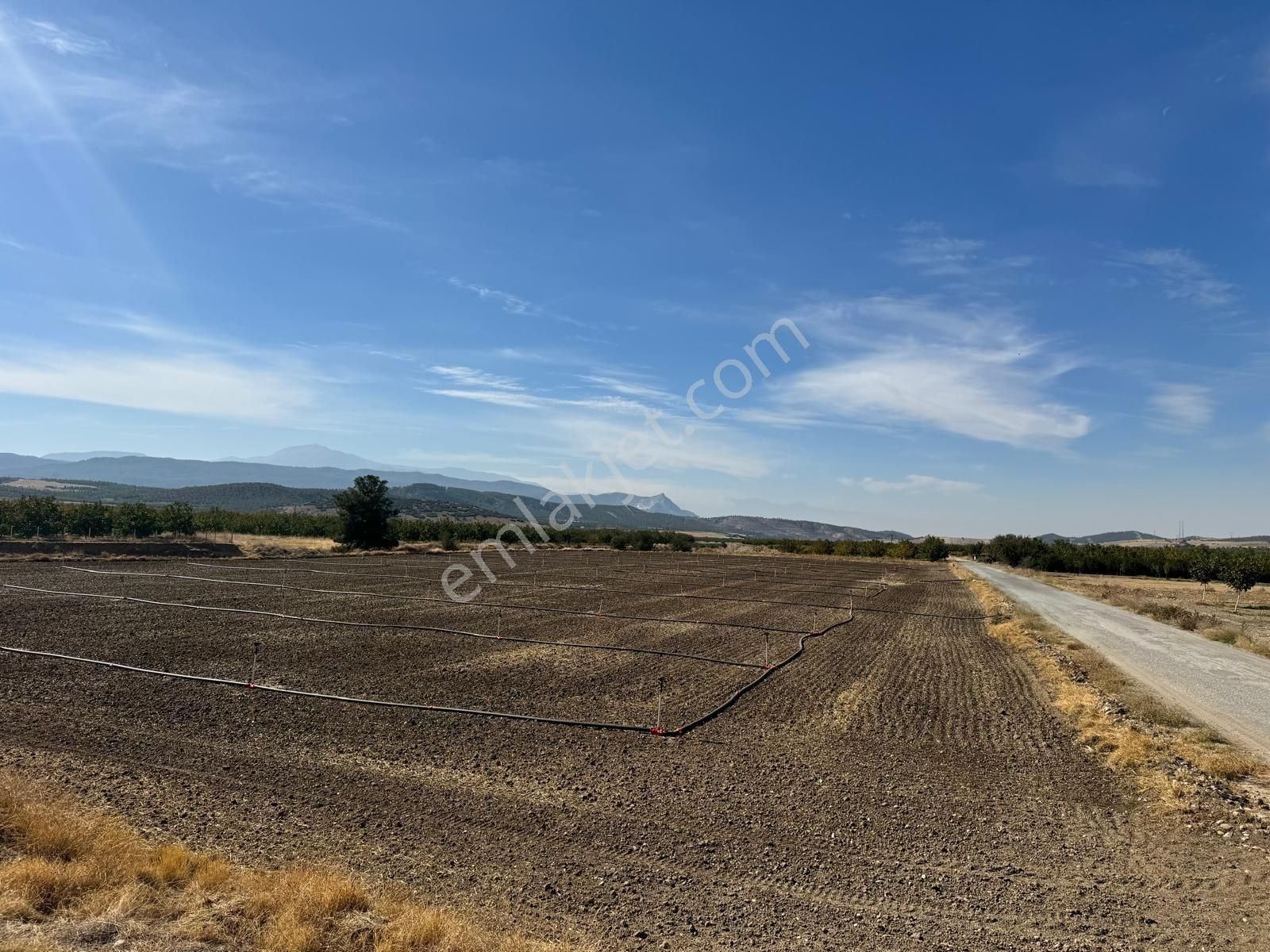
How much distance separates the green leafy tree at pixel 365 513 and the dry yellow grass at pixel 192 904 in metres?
60.2

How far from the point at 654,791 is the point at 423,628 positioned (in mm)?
14462

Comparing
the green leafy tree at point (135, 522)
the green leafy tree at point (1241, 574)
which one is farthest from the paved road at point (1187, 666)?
the green leafy tree at point (135, 522)

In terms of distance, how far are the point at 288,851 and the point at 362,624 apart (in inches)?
623

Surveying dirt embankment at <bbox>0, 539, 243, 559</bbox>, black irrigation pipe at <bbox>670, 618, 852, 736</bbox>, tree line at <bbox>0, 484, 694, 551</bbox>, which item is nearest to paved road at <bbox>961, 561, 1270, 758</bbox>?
black irrigation pipe at <bbox>670, 618, 852, 736</bbox>

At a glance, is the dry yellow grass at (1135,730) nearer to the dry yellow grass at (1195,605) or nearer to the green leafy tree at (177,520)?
the dry yellow grass at (1195,605)

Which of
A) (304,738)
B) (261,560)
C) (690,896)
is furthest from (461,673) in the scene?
(261,560)

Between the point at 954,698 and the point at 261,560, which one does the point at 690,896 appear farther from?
the point at 261,560

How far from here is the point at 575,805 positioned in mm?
8359

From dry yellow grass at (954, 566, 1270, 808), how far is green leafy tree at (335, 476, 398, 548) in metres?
55.0

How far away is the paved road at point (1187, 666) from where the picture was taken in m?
14.9

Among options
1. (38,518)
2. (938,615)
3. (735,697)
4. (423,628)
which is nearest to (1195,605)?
(938,615)

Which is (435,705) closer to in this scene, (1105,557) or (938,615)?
(938,615)

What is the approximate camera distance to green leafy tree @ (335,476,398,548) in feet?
208

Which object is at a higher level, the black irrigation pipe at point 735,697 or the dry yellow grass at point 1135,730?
the dry yellow grass at point 1135,730
